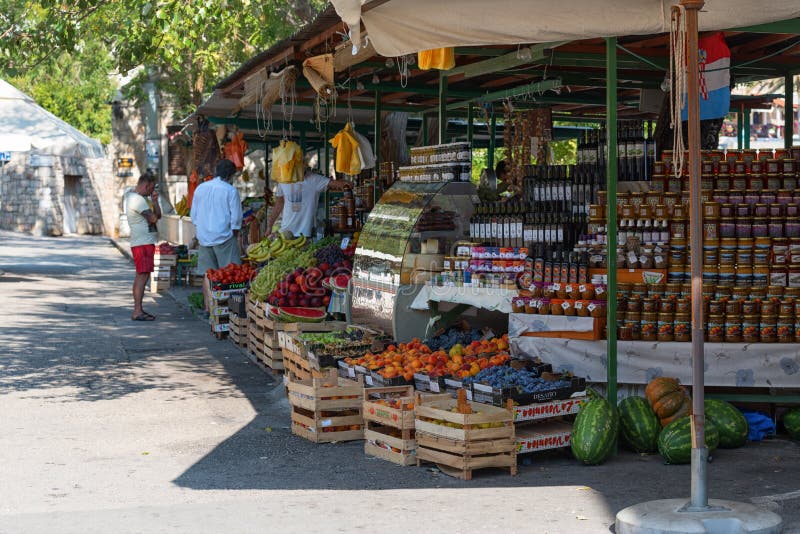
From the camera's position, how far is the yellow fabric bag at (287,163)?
13241 millimetres

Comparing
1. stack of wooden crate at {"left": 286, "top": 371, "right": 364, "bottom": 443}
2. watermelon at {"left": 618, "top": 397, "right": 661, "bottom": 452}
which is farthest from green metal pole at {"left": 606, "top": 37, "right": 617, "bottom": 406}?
stack of wooden crate at {"left": 286, "top": 371, "right": 364, "bottom": 443}

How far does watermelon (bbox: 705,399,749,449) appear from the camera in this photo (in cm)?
707

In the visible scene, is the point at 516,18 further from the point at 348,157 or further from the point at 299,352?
the point at 348,157

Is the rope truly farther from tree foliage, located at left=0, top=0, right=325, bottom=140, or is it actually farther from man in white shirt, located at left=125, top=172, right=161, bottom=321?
man in white shirt, located at left=125, top=172, right=161, bottom=321

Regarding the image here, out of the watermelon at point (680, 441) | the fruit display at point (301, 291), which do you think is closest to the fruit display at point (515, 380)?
the watermelon at point (680, 441)

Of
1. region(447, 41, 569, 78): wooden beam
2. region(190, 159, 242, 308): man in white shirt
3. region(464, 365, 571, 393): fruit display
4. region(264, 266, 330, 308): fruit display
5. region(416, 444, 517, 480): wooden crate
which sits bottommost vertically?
region(416, 444, 517, 480): wooden crate

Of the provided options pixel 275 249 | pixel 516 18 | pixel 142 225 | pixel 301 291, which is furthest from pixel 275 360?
pixel 516 18

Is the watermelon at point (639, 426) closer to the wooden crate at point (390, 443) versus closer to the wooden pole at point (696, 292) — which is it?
the wooden crate at point (390, 443)

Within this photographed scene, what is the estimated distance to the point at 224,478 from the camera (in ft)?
21.2

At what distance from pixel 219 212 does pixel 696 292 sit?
335 inches

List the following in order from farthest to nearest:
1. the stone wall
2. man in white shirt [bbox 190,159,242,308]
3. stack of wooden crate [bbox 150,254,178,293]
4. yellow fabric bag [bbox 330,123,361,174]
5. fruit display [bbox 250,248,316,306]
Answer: the stone wall, stack of wooden crate [bbox 150,254,178,293], man in white shirt [bbox 190,159,242,308], yellow fabric bag [bbox 330,123,361,174], fruit display [bbox 250,248,316,306]

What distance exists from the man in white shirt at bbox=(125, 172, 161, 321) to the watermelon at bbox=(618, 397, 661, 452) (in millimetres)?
8603

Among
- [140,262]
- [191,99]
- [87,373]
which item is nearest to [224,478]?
[87,373]

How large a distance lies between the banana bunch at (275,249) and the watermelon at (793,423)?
24.8 ft
